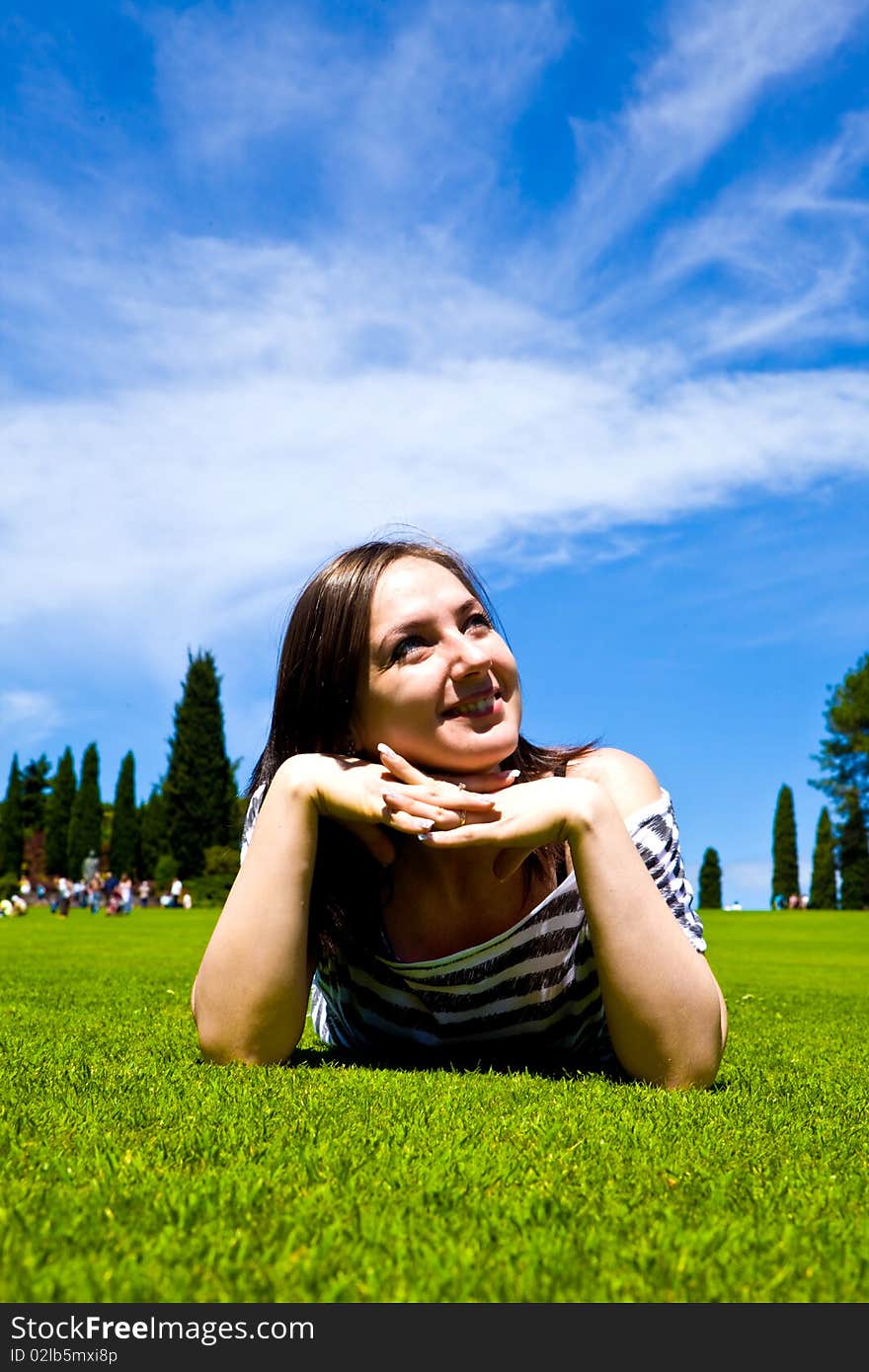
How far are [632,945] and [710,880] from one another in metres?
69.0

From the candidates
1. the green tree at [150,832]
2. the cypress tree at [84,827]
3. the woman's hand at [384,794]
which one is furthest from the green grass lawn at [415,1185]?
the cypress tree at [84,827]

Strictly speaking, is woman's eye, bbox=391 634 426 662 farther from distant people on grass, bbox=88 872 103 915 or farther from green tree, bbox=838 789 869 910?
green tree, bbox=838 789 869 910

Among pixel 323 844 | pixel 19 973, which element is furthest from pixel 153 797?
pixel 323 844

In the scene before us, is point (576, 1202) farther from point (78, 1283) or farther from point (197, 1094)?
point (197, 1094)

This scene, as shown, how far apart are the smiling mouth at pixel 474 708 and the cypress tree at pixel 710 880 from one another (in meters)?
67.0

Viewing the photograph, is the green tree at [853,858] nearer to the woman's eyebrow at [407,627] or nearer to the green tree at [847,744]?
the green tree at [847,744]

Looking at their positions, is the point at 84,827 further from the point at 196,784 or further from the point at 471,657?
the point at 471,657

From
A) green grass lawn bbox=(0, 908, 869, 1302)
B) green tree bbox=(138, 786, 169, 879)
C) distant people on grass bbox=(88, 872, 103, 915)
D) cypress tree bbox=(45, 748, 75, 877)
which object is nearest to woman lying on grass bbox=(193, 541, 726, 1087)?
green grass lawn bbox=(0, 908, 869, 1302)

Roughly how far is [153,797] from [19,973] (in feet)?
240

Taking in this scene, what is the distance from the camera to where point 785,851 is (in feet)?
246

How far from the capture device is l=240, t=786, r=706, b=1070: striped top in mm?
3527

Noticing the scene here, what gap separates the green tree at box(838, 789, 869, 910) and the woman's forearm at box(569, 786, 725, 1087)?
2745 inches

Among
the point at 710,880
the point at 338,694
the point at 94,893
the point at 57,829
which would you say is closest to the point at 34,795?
the point at 57,829
